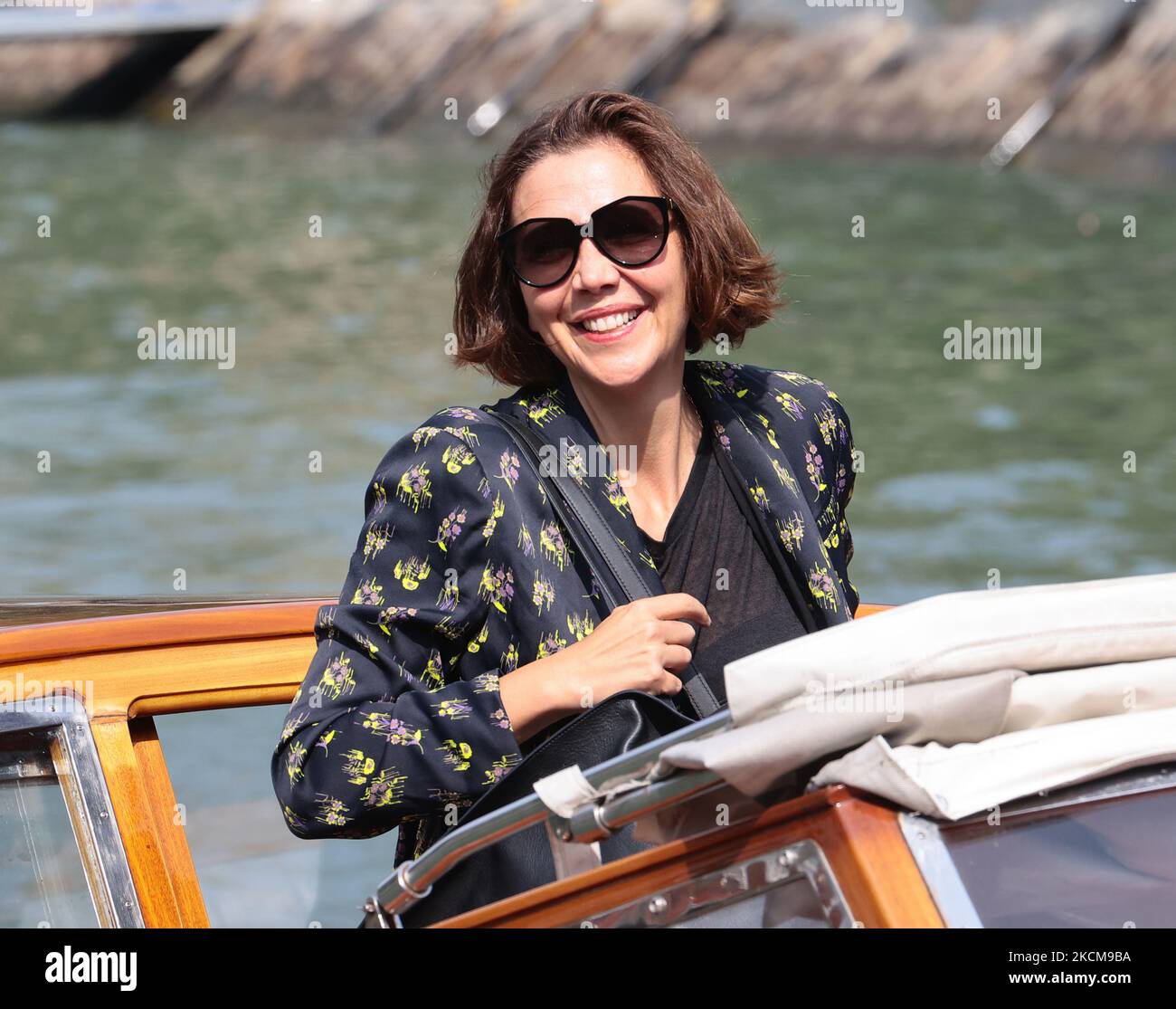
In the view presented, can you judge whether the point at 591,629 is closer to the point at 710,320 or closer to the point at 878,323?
the point at 710,320

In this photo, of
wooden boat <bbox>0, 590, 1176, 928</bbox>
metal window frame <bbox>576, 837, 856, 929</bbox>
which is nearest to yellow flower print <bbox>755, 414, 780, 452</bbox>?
wooden boat <bbox>0, 590, 1176, 928</bbox>

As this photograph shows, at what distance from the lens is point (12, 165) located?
25641mm

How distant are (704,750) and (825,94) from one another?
24.5 m

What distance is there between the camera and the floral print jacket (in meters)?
2.00

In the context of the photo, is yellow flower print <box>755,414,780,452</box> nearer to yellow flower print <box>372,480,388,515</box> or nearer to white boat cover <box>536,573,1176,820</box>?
yellow flower print <box>372,480,388,515</box>

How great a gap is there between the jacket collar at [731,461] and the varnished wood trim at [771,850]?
2.16ft

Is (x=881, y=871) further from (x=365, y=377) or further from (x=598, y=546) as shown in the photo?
(x=365, y=377)

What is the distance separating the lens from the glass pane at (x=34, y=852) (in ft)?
8.03

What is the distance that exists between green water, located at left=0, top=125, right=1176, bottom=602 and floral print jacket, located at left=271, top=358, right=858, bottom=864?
515 cm

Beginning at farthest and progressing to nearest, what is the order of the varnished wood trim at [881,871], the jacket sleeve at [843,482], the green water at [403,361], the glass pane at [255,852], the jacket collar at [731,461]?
the green water at [403,361] < the glass pane at [255,852] < the jacket sleeve at [843,482] < the jacket collar at [731,461] < the varnished wood trim at [881,871]

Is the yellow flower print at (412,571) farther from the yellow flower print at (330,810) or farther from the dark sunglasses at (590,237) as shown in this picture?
the dark sunglasses at (590,237)

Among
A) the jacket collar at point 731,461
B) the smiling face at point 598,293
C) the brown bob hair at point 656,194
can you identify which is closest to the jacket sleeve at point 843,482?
the jacket collar at point 731,461

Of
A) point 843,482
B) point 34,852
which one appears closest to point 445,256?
point 843,482
